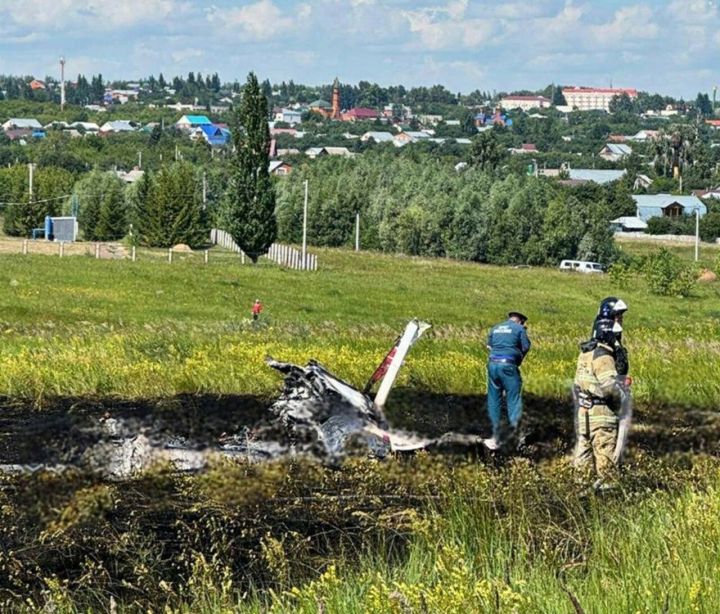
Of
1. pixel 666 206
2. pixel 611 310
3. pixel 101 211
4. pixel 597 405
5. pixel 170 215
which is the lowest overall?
pixel 666 206

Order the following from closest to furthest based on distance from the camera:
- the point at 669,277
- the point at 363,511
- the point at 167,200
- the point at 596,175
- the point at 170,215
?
1. the point at 363,511
2. the point at 669,277
3. the point at 167,200
4. the point at 170,215
5. the point at 596,175

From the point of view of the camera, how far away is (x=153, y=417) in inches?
615

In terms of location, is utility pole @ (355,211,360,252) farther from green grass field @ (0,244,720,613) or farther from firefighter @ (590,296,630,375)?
firefighter @ (590,296,630,375)

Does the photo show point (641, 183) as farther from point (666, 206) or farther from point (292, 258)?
point (292, 258)

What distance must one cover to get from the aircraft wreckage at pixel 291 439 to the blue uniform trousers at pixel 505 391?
0.36 metres

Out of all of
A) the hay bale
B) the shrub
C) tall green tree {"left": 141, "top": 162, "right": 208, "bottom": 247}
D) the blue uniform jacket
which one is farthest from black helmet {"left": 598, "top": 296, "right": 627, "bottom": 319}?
tall green tree {"left": 141, "top": 162, "right": 208, "bottom": 247}

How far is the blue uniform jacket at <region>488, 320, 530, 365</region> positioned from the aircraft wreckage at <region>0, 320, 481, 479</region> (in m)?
0.95

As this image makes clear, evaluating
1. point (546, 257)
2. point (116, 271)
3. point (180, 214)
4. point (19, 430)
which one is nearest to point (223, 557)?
point (19, 430)

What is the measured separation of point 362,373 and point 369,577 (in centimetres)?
1172

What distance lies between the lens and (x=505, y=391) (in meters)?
14.1

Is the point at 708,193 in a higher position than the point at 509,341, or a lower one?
lower

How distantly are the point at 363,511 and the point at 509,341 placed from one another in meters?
3.92

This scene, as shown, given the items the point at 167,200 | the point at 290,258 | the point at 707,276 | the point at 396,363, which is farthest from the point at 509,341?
the point at 167,200

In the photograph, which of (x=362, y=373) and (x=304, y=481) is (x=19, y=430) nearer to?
(x=304, y=481)
